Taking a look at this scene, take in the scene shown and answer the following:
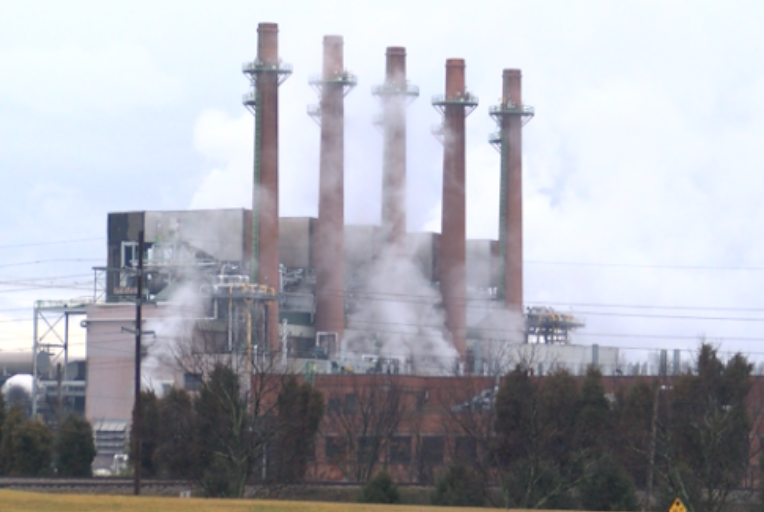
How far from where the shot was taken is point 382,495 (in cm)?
3803

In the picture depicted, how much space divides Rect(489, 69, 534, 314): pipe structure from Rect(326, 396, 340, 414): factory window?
23661mm

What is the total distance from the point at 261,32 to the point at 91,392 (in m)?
21.8

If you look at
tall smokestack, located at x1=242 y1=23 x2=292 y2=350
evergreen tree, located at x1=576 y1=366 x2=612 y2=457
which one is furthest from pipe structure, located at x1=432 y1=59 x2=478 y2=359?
evergreen tree, located at x1=576 y1=366 x2=612 y2=457

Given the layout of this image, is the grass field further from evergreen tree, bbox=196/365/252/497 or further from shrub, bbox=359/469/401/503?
evergreen tree, bbox=196/365/252/497

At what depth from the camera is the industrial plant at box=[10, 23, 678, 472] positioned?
71188 millimetres

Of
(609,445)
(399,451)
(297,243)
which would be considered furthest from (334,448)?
(297,243)

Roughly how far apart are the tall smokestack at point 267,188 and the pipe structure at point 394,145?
9251 mm

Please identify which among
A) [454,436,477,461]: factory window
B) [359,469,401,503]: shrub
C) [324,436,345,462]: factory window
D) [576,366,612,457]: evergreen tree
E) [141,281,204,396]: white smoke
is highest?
[141,281,204,396]: white smoke

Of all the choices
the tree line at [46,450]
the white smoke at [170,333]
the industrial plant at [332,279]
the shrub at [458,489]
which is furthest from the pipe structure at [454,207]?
the shrub at [458,489]

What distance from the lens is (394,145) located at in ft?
263

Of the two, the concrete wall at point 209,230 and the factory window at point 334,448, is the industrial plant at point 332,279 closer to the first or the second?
the concrete wall at point 209,230

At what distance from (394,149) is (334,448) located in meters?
28.2

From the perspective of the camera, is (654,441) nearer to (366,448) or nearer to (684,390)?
(684,390)

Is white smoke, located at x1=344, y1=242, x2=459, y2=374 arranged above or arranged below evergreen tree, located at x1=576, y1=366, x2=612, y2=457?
above
